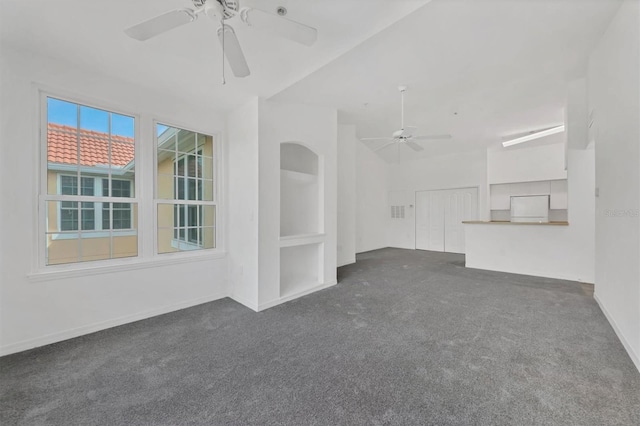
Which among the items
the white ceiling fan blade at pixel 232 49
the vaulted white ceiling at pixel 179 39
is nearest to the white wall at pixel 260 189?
the vaulted white ceiling at pixel 179 39

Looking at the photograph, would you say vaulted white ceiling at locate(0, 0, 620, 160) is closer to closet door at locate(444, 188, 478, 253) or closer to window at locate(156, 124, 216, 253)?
window at locate(156, 124, 216, 253)

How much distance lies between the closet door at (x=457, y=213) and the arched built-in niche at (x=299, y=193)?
16.7ft

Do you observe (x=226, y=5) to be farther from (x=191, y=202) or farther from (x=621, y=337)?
(x=621, y=337)

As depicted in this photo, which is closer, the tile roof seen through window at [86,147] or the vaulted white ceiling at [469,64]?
the vaulted white ceiling at [469,64]

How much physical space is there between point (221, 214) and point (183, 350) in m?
1.96

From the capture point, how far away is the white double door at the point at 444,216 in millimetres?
7285

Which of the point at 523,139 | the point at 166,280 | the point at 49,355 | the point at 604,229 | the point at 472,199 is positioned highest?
the point at 523,139

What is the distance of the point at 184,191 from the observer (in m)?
3.54

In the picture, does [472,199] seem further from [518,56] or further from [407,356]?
[407,356]

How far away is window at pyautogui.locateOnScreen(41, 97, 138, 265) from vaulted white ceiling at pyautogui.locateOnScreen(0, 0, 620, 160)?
1.88ft

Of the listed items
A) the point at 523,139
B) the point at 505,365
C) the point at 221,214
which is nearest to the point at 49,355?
the point at 221,214

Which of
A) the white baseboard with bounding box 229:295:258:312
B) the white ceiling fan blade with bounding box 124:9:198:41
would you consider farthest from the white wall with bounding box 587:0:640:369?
the white baseboard with bounding box 229:295:258:312

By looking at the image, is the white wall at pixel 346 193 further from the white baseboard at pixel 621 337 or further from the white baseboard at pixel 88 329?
the white baseboard at pixel 621 337

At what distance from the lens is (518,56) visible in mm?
2947
